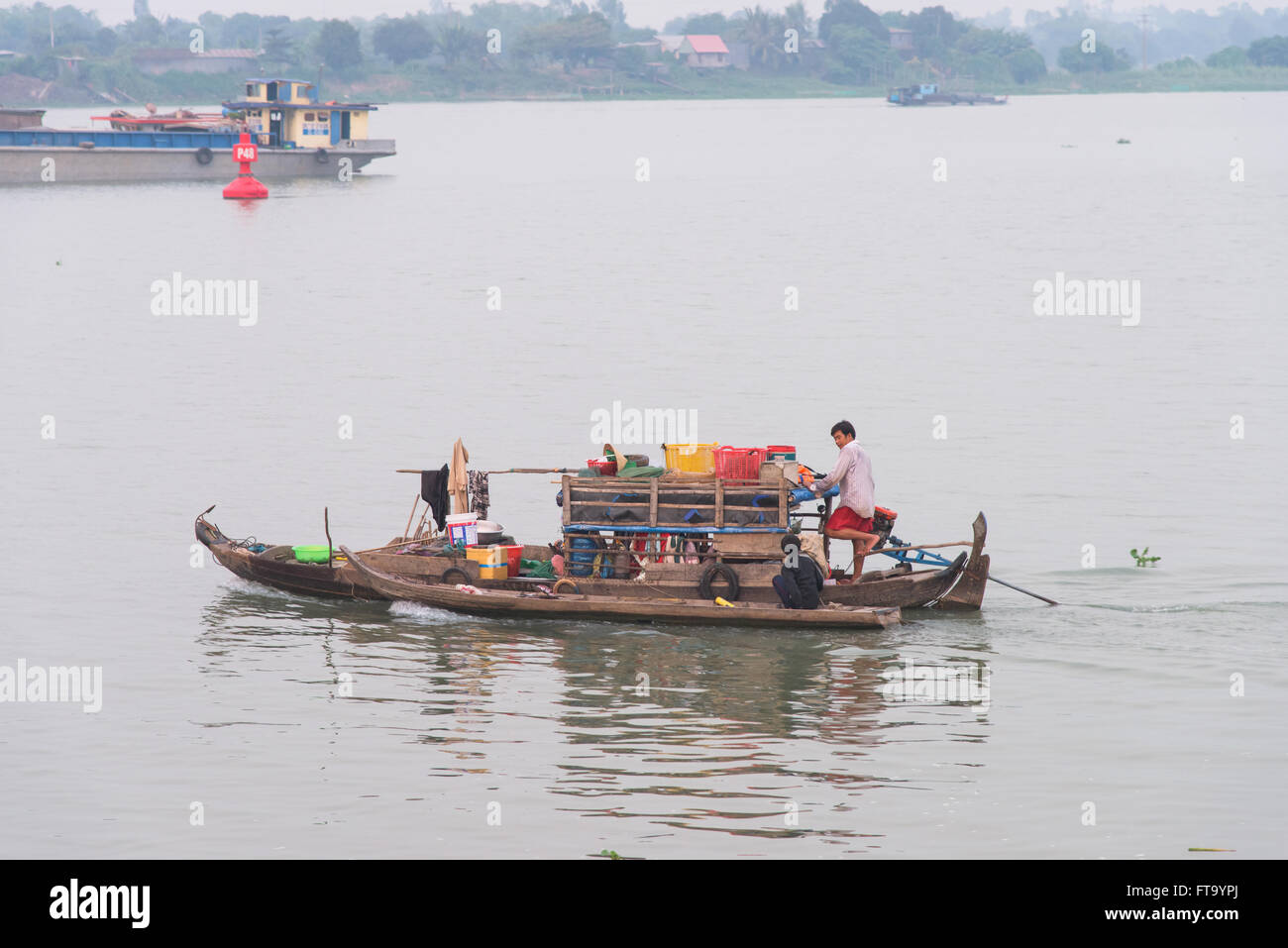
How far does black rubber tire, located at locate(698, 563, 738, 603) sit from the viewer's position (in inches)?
674

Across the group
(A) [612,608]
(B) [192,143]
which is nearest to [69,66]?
(B) [192,143]

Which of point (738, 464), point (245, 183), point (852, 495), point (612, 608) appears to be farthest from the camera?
point (245, 183)

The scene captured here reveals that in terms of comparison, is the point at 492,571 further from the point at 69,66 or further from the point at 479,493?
the point at 69,66

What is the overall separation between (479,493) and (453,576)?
118cm

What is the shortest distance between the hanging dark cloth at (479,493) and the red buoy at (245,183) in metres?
59.4

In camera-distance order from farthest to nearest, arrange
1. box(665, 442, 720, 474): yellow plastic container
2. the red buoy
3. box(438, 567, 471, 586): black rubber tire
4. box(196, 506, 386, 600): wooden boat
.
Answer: the red buoy
box(196, 506, 386, 600): wooden boat
box(438, 567, 471, 586): black rubber tire
box(665, 442, 720, 474): yellow plastic container

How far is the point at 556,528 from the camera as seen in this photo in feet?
74.8

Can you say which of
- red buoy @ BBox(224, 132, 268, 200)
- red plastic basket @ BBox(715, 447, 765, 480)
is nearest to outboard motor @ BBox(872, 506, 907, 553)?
red plastic basket @ BBox(715, 447, 765, 480)

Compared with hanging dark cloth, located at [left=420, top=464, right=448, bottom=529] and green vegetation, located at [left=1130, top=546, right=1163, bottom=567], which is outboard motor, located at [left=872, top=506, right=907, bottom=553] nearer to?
green vegetation, located at [left=1130, top=546, right=1163, bottom=567]

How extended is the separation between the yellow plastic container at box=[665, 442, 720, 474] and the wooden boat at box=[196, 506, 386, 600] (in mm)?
3762

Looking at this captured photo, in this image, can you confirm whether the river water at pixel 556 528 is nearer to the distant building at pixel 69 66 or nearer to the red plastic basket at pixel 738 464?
the red plastic basket at pixel 738 464

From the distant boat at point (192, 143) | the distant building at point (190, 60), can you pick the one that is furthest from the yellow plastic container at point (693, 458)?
the distant building at point (190, 60)

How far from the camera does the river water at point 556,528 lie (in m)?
13.0
